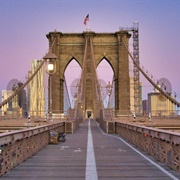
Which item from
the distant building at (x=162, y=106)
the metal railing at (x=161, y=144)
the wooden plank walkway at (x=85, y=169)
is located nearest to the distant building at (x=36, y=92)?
the distant building at (x=162, y=106)

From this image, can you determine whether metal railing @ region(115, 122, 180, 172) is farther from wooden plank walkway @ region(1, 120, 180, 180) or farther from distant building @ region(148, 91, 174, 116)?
distant building @ region(148, 91, 174, 116)

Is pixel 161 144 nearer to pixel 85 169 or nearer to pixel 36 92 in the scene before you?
pixel 85 169

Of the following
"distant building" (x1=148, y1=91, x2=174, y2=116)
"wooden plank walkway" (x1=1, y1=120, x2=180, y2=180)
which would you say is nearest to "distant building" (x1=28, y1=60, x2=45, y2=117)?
"distant building" (x1=148, y1=91, x2=174, y2=116)

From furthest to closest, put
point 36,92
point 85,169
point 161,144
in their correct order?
point 36,92 < point 161,144 < point 85,169

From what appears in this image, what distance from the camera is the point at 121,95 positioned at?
82.4m

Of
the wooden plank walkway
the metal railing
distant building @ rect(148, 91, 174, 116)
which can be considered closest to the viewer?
the wooden plank walkway

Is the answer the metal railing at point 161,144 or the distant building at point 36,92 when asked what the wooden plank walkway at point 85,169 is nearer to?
the metal railing at point 161,144

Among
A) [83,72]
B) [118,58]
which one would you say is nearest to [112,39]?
[118,58]

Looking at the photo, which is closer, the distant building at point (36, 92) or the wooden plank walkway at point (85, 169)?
the wooden plank walkway at point (85, 169)

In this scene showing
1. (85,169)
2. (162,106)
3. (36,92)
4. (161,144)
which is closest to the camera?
(85,169)

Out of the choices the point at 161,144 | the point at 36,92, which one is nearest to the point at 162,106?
the point at 36,92

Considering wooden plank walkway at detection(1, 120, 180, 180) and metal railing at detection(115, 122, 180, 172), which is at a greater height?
metal railing at detection(115, 122, 180, 172)

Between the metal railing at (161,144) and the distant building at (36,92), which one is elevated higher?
the distant building at (36,92)

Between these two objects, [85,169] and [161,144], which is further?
[161,144]
